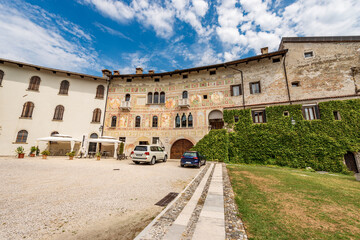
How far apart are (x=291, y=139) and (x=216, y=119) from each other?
26.6 ft

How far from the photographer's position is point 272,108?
15648 mm

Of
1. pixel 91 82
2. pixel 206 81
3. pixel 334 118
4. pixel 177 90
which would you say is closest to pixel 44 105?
pixel 91 82

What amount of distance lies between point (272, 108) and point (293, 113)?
190 centimetres

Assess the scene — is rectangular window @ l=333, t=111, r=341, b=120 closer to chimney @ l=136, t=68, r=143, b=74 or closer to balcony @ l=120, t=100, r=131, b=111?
balcony @ l=120, t=100, r=131, b=111

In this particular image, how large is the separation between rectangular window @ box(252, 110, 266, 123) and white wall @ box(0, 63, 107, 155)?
68.6 feet

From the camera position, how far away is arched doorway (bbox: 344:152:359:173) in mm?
12512

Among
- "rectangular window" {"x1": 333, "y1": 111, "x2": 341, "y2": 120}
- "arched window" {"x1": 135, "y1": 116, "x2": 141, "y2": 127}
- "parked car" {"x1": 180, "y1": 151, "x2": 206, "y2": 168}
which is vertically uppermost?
"arched window" {"x1": 135, "y1": 116, "x2": 141, "y2": 127}

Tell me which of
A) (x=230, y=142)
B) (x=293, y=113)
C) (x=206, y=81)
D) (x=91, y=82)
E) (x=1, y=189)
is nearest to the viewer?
(x=1, y=189)

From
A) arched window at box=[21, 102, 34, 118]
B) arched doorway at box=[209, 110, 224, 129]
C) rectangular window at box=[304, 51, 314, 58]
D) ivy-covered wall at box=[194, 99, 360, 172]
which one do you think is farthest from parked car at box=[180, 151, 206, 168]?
arched window at box=[21, 102, 34, 118]

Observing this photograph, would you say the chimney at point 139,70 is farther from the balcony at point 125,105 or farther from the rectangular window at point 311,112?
the rectangular window at point 311,112

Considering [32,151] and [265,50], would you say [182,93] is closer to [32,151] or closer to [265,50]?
[265,50]

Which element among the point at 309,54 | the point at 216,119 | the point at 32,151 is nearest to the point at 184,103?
the point at 216,119

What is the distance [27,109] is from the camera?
739 inches

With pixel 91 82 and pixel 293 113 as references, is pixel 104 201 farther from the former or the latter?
pixel 91 82
